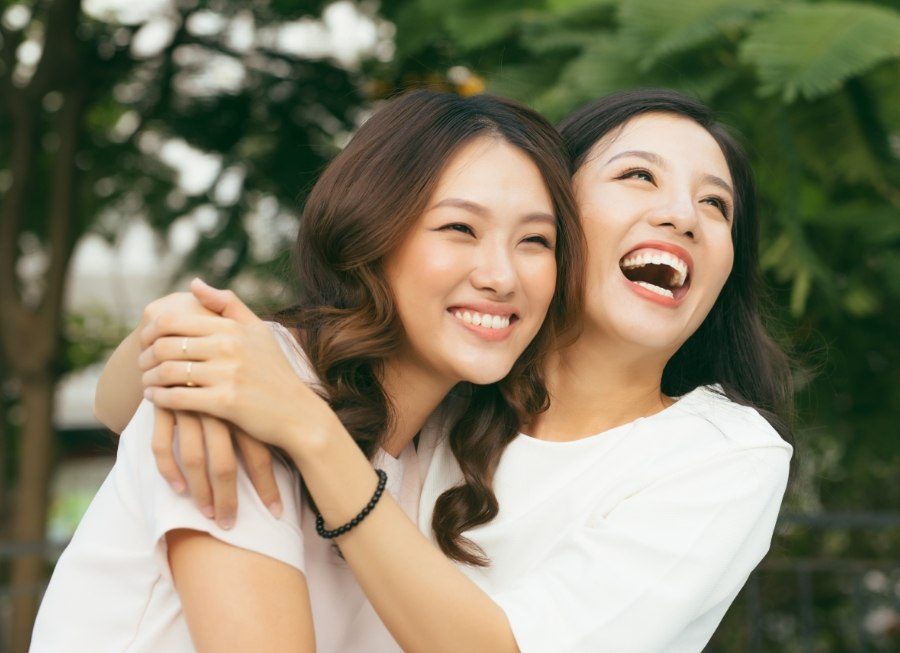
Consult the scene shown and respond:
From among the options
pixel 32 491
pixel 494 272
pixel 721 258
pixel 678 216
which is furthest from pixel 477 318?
pixel 32 491

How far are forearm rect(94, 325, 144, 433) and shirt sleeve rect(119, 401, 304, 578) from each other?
345 mm

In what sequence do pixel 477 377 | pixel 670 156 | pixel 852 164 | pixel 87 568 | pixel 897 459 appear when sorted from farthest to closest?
pixel 897 459
pixel 852 164
pixel 670 156
pixel 477 377
pixel 87 568

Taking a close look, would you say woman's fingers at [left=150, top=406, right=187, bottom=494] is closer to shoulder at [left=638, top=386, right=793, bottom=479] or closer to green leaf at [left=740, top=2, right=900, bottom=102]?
shoulder at [left=638, top=386, right=793, bottom=479]

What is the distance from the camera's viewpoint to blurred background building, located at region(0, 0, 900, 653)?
245cm

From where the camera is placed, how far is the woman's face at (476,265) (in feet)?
6.75

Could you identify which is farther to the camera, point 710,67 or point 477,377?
point 710,67

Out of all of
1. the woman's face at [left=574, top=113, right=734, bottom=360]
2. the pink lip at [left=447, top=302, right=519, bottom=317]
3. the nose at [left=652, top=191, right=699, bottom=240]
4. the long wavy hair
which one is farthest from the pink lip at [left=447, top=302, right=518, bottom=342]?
the nose at [left=652, top=191, right=699, bottom=240]

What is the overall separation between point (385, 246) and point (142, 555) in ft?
2.38

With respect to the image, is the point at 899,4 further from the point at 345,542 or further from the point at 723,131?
the point at 345,542

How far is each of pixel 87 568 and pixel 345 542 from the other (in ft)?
1.68

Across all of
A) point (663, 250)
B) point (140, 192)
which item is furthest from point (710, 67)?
point (140, 192)

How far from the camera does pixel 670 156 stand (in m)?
2.26

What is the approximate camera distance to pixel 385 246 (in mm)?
2070

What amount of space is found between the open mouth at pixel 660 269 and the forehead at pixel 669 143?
209mm
